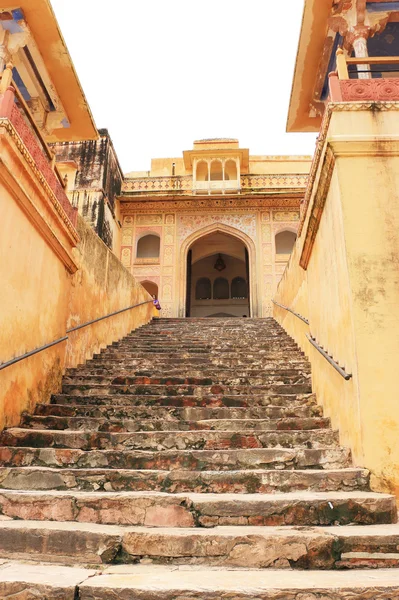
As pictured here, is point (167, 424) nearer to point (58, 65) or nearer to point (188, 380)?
point (188, 380)

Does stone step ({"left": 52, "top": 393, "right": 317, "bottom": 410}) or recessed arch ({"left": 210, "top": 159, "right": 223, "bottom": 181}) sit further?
recessed arch ({"left": 210, "top": 159, "right": 223, "bottom": 181})

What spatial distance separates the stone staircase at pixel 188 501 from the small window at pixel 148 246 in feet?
39.2

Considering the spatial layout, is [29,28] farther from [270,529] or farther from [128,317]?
[270,529]

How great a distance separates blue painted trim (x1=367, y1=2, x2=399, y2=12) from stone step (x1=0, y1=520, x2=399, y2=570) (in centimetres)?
698

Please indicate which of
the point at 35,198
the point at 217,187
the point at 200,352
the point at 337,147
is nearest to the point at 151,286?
the point at 217,187

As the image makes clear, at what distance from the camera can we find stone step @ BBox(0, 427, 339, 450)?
3643 millimetres

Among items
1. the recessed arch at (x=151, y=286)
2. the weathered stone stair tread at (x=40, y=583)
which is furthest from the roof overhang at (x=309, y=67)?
the recessed arch at (x=151, y=286)

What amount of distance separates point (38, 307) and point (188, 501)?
2.85 m

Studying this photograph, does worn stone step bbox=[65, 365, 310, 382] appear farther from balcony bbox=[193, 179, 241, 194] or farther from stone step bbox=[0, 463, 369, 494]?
balcony bbox=[193, 179, 241, 194]

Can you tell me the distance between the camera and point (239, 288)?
833 inches

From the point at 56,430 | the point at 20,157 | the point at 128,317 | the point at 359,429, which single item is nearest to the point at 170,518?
the point at 359,429

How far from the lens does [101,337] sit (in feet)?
23.7

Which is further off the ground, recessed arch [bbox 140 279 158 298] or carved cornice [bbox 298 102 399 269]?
recessed arch [bbox 140 279 158 298]

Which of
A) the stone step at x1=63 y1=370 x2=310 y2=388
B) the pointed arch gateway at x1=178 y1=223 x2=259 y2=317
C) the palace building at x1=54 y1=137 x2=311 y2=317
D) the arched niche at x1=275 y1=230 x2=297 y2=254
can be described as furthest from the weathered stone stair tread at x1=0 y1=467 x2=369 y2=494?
the arched niche at x1=275 y1=230 x2=297 y2=254
